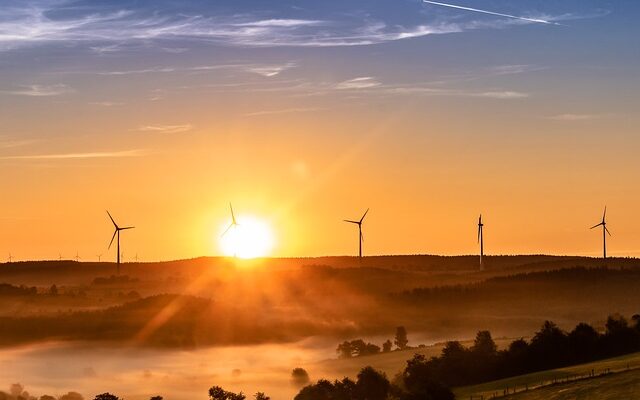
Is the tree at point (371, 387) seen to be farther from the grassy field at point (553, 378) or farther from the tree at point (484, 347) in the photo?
the tree at point (484, 347)

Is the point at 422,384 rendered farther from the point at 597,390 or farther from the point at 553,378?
the point at 597,390

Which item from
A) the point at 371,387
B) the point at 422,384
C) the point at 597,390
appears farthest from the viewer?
the point at 371,387

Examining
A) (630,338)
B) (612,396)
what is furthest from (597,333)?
(612,396)

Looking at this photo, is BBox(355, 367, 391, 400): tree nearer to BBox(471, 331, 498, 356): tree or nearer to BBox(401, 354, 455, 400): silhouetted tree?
BBox(401, 354, 455, 400): silhouetted tree

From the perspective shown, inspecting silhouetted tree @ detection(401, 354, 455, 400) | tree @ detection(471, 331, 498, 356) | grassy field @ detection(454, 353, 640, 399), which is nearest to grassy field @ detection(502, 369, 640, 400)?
grassy field @ detection(454, 353, 640, 399)

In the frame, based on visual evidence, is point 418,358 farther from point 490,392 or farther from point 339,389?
point 490,392

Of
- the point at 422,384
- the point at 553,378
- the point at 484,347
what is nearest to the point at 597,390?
the point at 553,378
